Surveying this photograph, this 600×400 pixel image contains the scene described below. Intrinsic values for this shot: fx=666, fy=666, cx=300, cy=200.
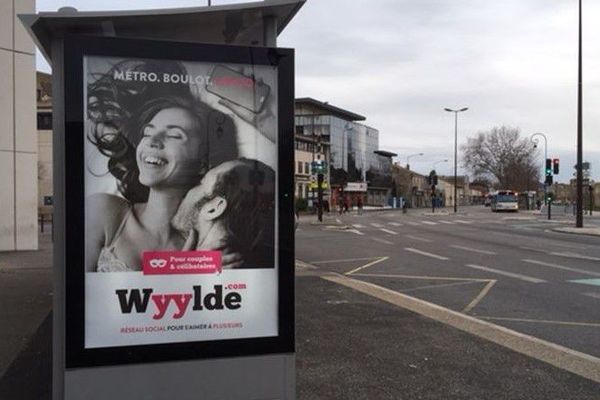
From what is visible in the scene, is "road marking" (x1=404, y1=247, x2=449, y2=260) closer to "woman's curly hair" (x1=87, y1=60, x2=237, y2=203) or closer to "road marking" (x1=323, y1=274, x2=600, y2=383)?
"road marking" (x1=323, y1=274, x2=600, y2=383)

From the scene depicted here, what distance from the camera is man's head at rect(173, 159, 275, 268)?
4.12 m

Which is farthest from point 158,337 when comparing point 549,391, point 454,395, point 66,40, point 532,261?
point 532,261

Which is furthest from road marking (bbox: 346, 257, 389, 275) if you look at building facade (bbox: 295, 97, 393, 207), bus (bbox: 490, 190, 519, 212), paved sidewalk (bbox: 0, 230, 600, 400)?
building facade (bbox: 295, 97, 393, 207)

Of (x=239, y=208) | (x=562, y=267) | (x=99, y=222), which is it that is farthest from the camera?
(x=562, y=267)

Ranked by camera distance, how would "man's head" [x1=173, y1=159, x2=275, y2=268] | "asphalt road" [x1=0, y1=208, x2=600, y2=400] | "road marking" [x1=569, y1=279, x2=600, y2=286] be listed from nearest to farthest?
"man's head" [x1=173, y1=159, x2=275, y2=268] < "asphalt road" [x1=0, y1=208, x2=600, y2=400] < "road marking" [x1=569, y1=279, x2=600, y2=286]

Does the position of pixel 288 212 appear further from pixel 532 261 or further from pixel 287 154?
pixel 532 261

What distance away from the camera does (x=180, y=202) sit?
13.4ft

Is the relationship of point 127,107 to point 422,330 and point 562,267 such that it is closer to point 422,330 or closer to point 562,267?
point 422,330

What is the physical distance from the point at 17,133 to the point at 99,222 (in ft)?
47.2

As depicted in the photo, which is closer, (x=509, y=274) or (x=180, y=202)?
(x=180, y=202)

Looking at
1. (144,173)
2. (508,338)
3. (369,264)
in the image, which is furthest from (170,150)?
(369,264)

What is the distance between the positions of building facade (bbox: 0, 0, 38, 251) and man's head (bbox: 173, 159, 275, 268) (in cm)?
1411

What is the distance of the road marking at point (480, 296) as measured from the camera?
9.56 meters

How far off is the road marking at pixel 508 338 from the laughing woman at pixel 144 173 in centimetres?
384
